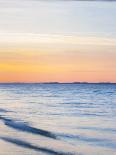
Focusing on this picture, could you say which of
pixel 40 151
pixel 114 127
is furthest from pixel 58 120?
pixel 40 151

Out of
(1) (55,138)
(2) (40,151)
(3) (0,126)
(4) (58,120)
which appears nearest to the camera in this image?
(2) (40,151)

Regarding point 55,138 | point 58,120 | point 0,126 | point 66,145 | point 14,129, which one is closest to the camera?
point 66,145

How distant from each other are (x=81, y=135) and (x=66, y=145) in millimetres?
3589

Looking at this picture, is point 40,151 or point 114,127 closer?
point 40,151

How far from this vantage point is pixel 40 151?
65.2ft

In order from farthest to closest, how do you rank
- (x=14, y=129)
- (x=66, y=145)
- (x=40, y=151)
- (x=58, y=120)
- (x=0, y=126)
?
(x=58, y=120), (x=0, y=126), (x=14, y=129), (x=66, y=145), (x=40, y=151)

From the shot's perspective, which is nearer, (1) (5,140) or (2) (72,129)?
(1) (5,140)

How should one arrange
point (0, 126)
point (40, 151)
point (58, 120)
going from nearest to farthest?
point (40, 151) < point (0, 126) < point (58, 120)

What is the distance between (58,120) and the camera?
34156 mm

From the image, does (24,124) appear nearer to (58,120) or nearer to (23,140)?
(58,120)

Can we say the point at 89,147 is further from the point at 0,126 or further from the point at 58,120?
the point at 58,120

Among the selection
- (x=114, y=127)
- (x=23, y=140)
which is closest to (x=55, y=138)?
(x=23, y=140)

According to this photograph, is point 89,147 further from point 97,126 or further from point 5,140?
point 97,126

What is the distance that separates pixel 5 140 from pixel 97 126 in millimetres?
8297
